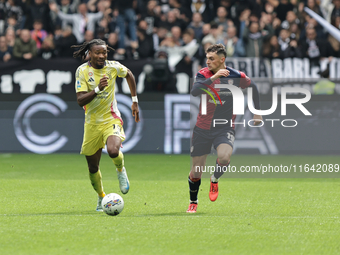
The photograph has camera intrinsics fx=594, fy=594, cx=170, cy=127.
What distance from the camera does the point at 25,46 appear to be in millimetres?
15234

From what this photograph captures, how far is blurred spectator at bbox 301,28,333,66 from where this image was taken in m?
15.0

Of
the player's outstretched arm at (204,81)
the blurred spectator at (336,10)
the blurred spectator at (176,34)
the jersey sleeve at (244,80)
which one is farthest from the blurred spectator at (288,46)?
the player's outstretched arm at (204,81)

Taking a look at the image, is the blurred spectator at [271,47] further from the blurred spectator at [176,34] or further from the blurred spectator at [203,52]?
the blurred spectator at [176,34]

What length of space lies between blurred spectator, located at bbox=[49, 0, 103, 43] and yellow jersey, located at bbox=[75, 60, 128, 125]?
851 centimetres

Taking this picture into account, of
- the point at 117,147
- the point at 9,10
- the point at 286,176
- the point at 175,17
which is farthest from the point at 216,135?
the point at 9,10

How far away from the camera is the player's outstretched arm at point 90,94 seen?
23.9 feet

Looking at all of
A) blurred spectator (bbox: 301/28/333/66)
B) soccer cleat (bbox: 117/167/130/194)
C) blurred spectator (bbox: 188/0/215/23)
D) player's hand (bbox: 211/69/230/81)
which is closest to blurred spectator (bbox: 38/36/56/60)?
blurred spectator (bbox: 188/0/215/23)

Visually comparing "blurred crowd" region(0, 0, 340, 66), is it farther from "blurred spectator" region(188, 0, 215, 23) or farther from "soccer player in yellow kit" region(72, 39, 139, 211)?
"soccer player in yellow kit" region(72, 39, 139, 211)

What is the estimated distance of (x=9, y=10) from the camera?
16984mm

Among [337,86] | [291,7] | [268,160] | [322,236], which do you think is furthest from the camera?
[291,7]

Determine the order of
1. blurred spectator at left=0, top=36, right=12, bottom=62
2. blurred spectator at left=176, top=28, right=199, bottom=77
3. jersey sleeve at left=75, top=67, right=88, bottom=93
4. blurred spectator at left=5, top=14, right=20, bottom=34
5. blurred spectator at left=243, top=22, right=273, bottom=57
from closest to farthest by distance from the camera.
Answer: jersey sleeve at left=75, top=67, right=88, bottom=93 → blurred spectator at left=176, top=28, right=199, bottom=77 → blurred spectator at left=243, top=22, right=273, bottom=57 → blurred spectator at left=0, top=36, right=12, bottom=62 → blurred spectator at left=5, top=14, right=20, bottom=34

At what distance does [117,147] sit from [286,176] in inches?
215

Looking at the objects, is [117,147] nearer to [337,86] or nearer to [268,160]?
[268,160]

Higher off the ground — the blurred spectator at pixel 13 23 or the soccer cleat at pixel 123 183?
the blurred spectator at pixel 13 23
